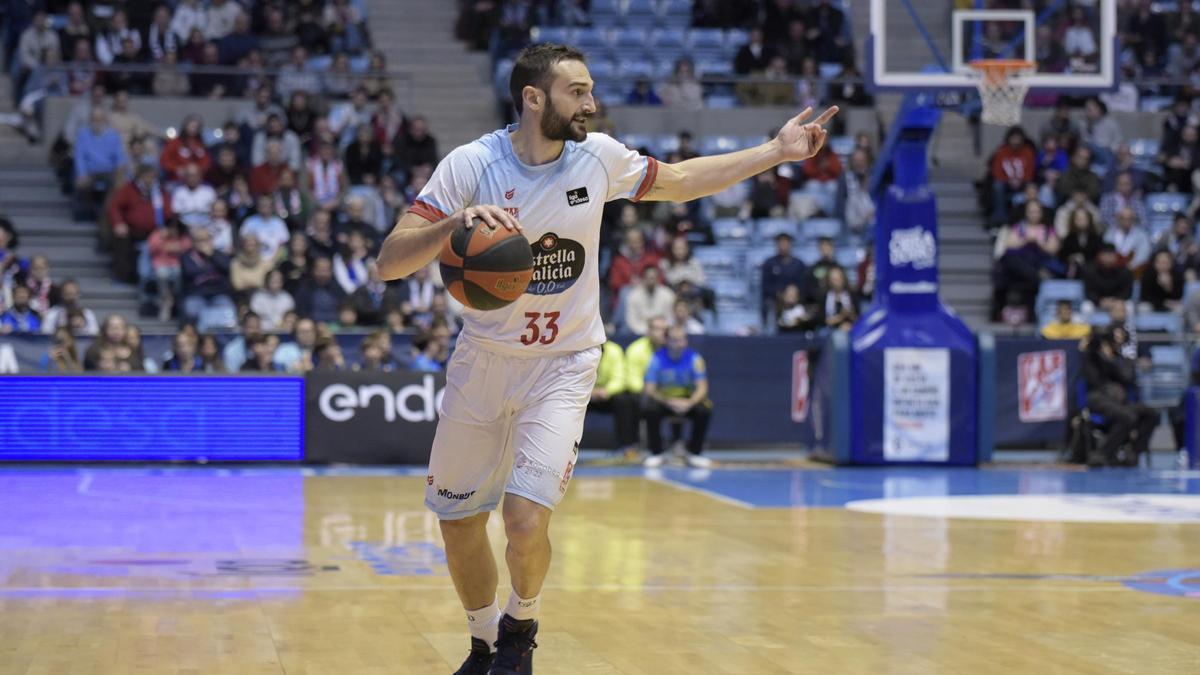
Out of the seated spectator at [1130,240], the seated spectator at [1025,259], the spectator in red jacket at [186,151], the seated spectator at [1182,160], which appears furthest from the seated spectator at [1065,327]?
the spectator in red jacket at [186,151]

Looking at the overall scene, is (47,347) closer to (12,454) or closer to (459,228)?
(12,454)

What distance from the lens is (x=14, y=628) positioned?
24.3ft

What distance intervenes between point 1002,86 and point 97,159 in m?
12.4

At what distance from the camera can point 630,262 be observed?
21.6 meters

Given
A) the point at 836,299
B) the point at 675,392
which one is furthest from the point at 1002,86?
the point at 836,299

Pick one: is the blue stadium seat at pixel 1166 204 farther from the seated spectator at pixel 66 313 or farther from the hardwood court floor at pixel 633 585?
the seated spectator at pixel 66 313

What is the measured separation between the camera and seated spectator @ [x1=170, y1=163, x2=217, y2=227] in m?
21.5

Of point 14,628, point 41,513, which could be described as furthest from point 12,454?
point 14,628

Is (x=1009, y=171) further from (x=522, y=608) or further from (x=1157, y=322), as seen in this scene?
(x=522, y=608)

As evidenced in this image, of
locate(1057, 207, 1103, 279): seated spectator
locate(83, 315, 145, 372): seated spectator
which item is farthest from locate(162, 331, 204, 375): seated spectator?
locate(1057, 207, 1103, 279): seated spectator

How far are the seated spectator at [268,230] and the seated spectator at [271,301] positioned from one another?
0.92 meters

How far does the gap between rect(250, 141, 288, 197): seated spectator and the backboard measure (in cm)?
893

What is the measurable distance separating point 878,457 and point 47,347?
9.20 metres

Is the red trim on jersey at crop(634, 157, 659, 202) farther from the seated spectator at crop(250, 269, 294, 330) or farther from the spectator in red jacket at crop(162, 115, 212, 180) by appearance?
the spectator in red jacket at crop(162, 115, 212, 180)
